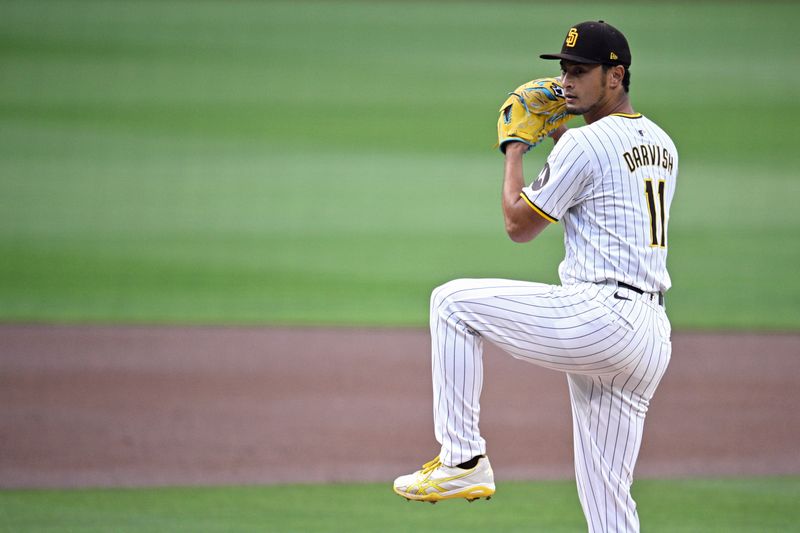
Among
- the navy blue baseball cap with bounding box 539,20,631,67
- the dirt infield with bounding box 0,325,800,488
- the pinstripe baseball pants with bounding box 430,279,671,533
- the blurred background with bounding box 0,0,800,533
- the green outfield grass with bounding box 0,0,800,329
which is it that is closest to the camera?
the pinstripe baseball pants with bounding box 430,279,671,533

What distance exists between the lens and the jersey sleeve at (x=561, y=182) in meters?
3.11

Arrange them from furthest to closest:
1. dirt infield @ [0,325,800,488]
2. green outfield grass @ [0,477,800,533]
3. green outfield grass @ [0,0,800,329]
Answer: green outfield grass @ [0,0,800,329] < dirt infield @ [0,325,800,488] < green outfield grass @ [0,477,800,533]

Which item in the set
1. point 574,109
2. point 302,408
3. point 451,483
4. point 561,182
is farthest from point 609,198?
point 302,408

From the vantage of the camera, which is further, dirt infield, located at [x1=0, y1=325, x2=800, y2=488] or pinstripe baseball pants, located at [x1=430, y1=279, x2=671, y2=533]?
dirt infield, located at [x1=0, y1=325, x2=800, y2=488]

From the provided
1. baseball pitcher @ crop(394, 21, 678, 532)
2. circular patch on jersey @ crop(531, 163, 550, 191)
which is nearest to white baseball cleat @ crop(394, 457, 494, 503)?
baseball pitcher @ crop(394, 21, 678, 532)

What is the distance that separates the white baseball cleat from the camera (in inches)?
121

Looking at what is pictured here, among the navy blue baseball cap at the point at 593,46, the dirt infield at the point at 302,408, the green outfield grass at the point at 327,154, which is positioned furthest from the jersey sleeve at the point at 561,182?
the green outfield grass at the point at 327,154

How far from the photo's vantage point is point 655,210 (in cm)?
321

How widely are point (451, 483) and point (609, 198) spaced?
95cm

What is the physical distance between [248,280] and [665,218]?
6596 millimetres

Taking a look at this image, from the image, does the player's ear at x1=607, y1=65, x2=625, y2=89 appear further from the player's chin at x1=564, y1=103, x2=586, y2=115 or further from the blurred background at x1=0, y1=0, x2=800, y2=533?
the blurred background at x1=0, y1=0, x2=800, y2=533

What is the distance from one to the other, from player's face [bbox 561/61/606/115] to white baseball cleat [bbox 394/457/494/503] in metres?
1.11

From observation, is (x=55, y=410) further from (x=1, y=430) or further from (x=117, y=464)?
(x=117, y=464)

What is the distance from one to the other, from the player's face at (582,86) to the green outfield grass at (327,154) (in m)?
5.44
